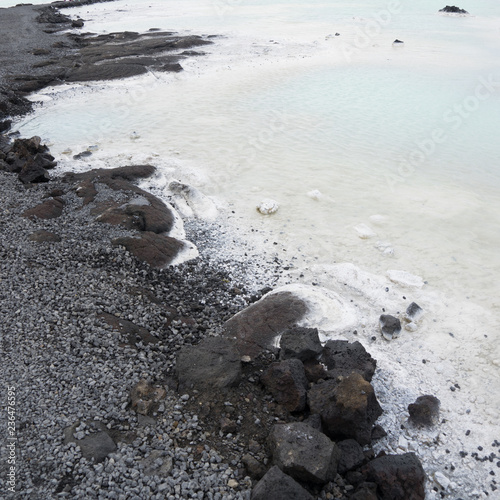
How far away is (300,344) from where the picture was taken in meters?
6.89

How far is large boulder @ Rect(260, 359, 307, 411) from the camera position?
6.19 meters

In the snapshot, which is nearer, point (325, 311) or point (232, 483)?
point (232, 483)

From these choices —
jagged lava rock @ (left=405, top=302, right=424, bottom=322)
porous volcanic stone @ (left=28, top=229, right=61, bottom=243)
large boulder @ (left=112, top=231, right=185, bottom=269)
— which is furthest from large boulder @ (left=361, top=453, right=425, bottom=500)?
porous volcanic stone @ (left=28, top=229, right=61, bottom=243)

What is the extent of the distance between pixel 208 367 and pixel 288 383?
120cm

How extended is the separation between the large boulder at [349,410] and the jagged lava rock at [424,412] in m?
0.74

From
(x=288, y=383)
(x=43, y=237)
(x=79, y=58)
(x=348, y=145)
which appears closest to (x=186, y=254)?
(x=43, y=237)

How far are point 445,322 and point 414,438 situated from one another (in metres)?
2.90

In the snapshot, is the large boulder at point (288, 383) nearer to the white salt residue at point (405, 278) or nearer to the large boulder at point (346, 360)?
the large boulder at point (346, 360)

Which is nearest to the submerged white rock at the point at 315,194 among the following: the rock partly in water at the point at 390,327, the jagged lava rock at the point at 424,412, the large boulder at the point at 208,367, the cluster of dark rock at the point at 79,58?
the rock partly in water at the point at 390,327

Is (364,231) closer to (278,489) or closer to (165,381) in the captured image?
(165,381)

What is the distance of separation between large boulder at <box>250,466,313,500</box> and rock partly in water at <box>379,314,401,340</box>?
369 centimetres

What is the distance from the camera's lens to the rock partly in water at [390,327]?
313 inches

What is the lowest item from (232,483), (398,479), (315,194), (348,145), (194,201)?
(348,145)

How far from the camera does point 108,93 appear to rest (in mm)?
21422
